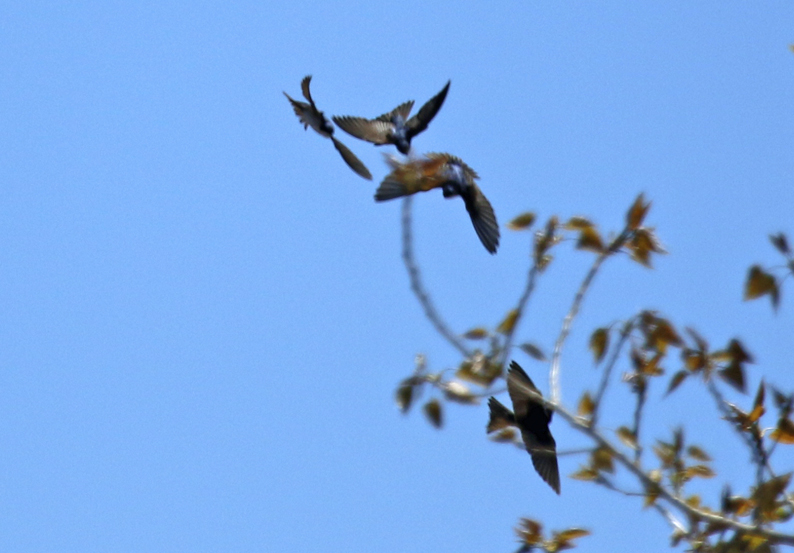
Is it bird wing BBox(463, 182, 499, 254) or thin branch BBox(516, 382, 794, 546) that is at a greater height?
bird wing BBox(463, 182, 499, 254)

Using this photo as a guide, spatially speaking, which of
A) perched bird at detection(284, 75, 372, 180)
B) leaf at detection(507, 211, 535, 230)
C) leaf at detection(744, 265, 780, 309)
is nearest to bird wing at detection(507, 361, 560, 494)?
leaf at detection(507, 211, 535, 230)

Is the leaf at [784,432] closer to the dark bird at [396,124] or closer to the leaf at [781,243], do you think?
the leaf at [781,243]

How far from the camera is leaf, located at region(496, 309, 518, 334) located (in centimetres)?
467

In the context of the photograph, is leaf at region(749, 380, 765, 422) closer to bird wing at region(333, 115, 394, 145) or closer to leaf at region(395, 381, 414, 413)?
leaf at region(395, 381, 414, 413)

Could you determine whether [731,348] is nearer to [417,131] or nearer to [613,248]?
[613,248]

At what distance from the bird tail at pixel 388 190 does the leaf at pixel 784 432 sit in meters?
1.77

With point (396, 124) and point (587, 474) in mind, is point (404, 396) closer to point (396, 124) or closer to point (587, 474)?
point (587, 474)

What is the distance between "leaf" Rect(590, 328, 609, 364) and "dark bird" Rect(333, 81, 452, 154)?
205 centimetres

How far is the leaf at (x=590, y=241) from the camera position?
4.70m

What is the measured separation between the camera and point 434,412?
4.75 meters

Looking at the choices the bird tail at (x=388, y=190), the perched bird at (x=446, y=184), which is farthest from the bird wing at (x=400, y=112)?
the bird tail at (x=388, y=190)

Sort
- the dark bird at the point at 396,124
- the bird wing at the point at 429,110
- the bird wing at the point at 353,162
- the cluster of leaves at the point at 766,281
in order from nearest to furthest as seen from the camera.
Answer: the cluster of leaves at the point at 766,281
the bird wing at the point at 353,162
the dark bird at the point at 396,124
the bird wing at the point at 429,110

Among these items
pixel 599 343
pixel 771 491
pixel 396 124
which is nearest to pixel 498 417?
pixel 599 343

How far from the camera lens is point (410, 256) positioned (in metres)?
4.47
